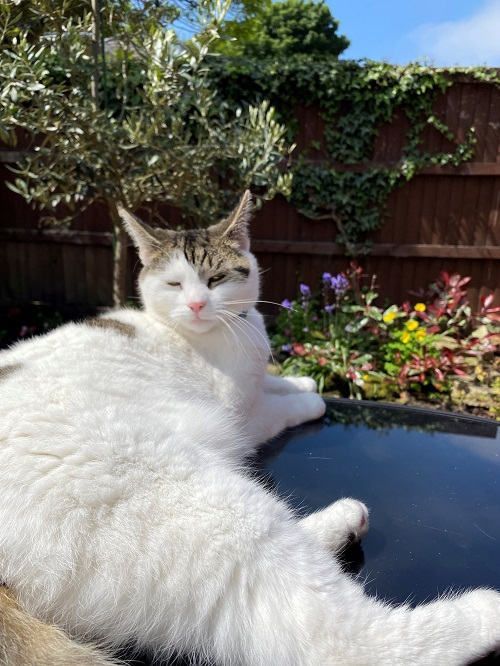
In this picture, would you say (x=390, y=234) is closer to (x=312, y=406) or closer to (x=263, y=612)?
(x=312, y=406)

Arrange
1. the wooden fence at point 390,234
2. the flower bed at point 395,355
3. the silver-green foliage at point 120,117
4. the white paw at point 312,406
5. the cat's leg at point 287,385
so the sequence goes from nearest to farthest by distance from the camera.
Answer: the white paw at point 312,406 < the cat's leg at point 287,385 < the silver-green foliage at point 120,117 < the flower bed at point 395,355 < the wooden fence at point 390,234

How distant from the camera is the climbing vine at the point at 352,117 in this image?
4.52m

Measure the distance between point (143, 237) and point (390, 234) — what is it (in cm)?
374

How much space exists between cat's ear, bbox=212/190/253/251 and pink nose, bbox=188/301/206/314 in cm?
33

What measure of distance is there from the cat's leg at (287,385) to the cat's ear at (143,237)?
25.6 inches

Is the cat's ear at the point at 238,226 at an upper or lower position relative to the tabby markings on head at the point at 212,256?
upper

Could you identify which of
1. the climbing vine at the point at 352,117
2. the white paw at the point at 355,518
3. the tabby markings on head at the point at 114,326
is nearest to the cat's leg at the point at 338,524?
the white paw at the point at 355,518

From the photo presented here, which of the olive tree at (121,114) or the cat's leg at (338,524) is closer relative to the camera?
the cat's leg at (338,524)

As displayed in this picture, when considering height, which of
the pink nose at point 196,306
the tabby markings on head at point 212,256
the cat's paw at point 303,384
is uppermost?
the tabby markings on head at point 212,256

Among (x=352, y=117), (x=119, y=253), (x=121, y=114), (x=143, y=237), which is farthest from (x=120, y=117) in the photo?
(x=352, y=117)

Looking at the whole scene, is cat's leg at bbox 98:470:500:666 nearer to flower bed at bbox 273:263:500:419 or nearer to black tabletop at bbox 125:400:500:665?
black tabletop at bbox 125:400:500:665

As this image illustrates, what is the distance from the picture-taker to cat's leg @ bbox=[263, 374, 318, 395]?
6.54 feet

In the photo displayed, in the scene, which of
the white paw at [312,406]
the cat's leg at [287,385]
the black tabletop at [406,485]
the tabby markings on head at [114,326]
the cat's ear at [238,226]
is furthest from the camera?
the cat's leg at [287,385]

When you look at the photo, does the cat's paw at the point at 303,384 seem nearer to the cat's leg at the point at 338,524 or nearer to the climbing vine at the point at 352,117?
the cat's leg at the point at 338,524
